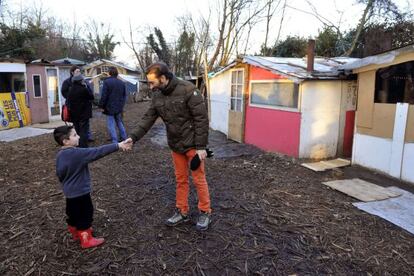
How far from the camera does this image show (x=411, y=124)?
546 cm

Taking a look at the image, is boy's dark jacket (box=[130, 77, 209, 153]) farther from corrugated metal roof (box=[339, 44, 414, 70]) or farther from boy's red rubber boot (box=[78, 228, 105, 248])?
corrugated metal roof (box=[339, 44, 414, 70])

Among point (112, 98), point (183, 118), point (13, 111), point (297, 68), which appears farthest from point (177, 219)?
point (13, 111)

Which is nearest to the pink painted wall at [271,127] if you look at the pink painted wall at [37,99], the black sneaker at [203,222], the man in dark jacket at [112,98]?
the man in dark jacket at [112,98]

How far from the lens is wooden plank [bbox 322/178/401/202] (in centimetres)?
486

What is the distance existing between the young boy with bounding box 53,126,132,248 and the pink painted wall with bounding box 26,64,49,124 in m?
10.4

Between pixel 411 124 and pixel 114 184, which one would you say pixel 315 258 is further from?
pixel 411 124

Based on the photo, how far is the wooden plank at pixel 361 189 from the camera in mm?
4859

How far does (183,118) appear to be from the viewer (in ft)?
10.5

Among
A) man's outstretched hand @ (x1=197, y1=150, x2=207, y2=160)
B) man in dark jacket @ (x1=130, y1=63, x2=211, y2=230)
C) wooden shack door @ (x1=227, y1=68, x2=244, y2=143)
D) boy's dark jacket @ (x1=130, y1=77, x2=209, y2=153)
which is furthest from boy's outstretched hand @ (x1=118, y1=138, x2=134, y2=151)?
wooden shack door @ (x1=227, y1=68, x2=244, y2=143)

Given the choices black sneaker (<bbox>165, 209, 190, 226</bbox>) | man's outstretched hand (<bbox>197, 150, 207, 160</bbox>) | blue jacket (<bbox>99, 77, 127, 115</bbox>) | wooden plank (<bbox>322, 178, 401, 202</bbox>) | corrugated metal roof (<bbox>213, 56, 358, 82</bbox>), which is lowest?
wooden plank (<bbox>322, 178, 401, 202</bbox>)

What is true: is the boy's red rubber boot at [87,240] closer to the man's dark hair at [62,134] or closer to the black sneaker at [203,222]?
the man's dark hair at [62,134]

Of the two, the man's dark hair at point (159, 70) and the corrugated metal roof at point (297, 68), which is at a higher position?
the corrugated metal roof at point (297, 68)

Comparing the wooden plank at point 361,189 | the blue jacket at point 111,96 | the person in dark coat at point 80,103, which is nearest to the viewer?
the wooden plank at point 361,189

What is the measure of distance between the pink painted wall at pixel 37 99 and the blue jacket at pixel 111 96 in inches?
253
